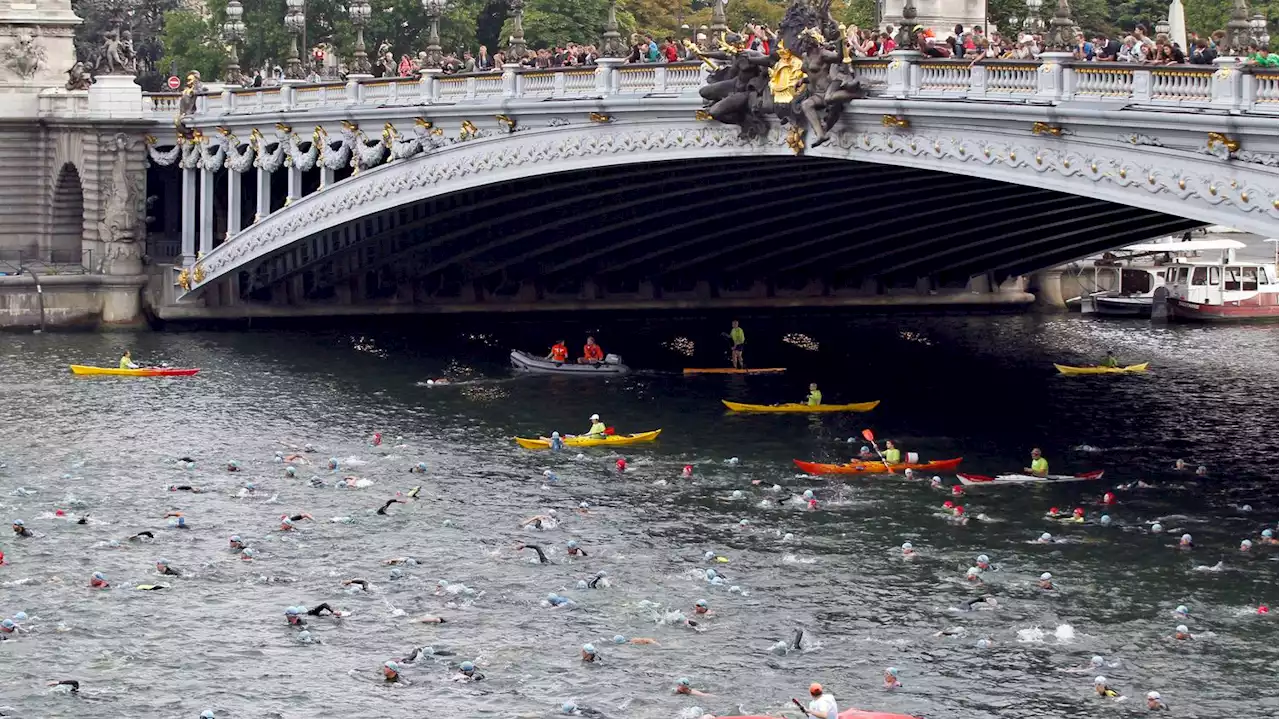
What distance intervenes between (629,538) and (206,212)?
37.5 m

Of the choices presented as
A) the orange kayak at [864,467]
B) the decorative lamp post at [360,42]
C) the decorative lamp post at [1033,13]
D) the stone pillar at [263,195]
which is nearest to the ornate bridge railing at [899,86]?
the stone pillar at [263,195]

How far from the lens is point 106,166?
85.5m

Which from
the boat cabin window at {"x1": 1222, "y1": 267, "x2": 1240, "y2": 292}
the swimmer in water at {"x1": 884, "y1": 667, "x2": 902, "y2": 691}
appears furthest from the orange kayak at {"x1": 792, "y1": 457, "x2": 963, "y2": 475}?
the boat cabin window at {"x1": 1222, "y1": 267, "x2": 1240, "y2": 292}

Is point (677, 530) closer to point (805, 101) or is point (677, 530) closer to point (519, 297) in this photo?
point (805, 101)

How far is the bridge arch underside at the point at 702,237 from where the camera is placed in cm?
6794

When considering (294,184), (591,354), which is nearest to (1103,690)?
(591,354)

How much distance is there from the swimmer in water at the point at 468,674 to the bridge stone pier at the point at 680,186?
53.9ft

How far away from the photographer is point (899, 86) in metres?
55.8

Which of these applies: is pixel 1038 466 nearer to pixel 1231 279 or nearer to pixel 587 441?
pixel 587 441

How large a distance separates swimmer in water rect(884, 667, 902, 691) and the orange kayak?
17.4m

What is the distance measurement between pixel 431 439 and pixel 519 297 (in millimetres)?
25366

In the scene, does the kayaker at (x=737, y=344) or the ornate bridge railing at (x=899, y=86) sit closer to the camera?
the ornate bridge railing at (x=899, y=86)

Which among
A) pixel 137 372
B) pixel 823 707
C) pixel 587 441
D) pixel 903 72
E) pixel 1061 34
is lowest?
pixel 823 707

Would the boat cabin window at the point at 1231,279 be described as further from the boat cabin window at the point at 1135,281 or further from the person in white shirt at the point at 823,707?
the person in white shirt at the point at 823,707
